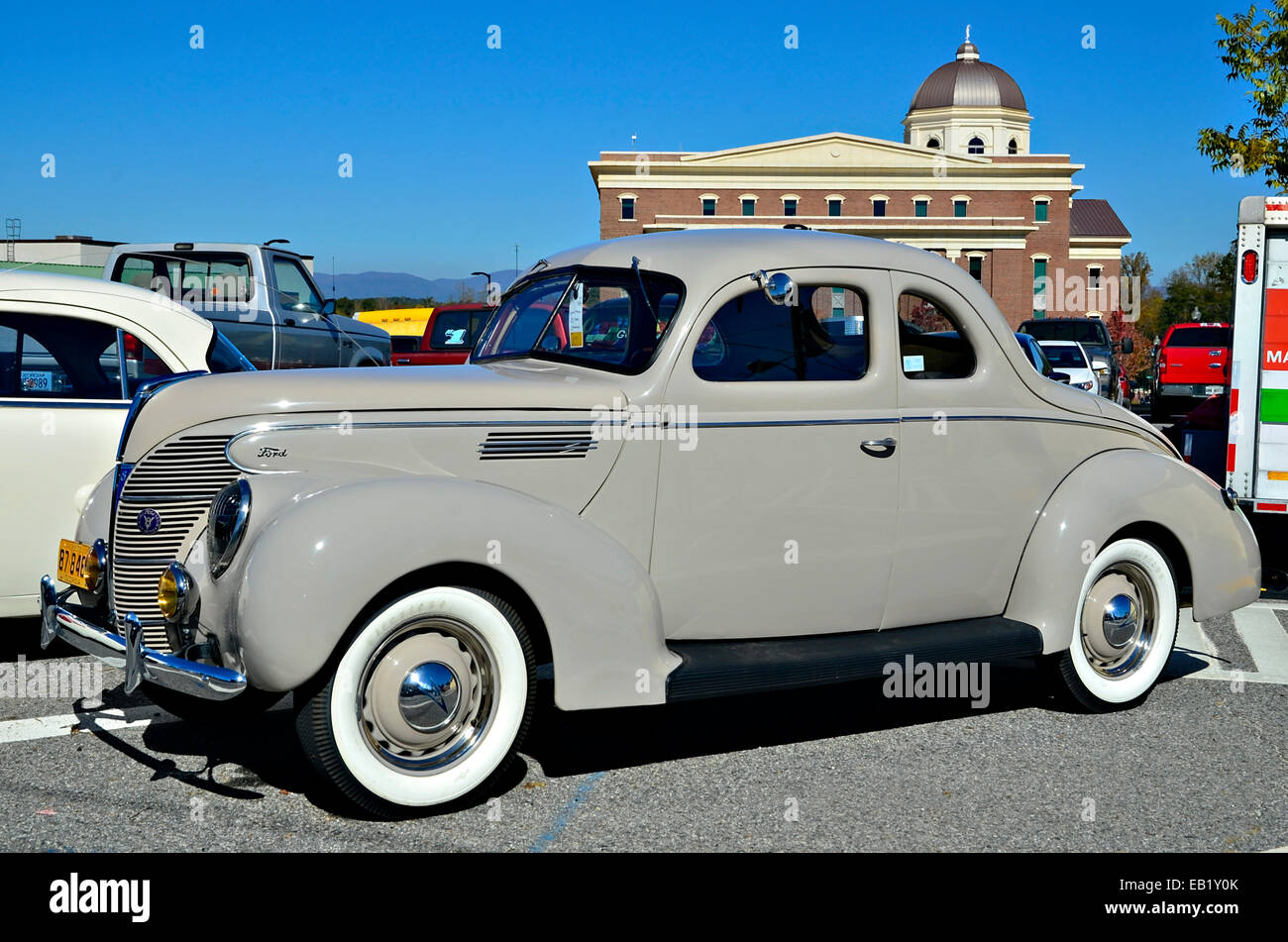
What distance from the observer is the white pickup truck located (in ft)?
42.4

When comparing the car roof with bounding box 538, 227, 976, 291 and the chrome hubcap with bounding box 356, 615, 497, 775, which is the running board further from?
the car roof with bounding box 538, 227, 976, 291

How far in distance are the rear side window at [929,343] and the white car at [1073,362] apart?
1798cm

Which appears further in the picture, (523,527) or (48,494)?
(48,494)

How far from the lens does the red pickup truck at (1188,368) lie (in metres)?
24.6

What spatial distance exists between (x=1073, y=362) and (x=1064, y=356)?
0.89 ft

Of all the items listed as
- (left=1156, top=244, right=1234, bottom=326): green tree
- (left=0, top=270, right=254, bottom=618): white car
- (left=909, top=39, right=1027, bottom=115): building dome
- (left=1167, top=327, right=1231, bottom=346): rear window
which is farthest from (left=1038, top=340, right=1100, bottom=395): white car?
(left=909, top=39, right=1027, bottom=115): building dome

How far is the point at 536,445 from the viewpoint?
440cm

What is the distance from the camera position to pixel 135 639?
3.98m

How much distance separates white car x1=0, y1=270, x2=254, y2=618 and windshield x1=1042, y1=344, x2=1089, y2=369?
19.8 meters

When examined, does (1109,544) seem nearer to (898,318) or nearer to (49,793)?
(898,318)

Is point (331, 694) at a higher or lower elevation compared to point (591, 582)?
lower
